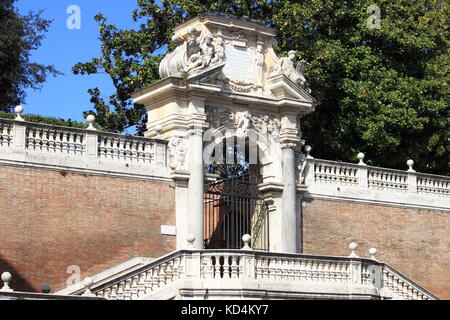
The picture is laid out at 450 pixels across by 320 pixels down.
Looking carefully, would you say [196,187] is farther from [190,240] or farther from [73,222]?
[73,222]

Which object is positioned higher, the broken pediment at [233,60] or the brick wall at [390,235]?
the broken pediment at [233,60]

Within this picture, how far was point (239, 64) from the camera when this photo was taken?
29.6 meters

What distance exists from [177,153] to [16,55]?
15.0m

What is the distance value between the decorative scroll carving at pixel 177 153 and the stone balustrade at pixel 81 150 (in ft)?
0.53

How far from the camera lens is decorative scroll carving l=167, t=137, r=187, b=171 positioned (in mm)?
28109

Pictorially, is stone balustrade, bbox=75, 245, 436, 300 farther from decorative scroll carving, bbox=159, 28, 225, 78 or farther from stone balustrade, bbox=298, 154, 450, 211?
decorative scroll carving, bbox=159, 28, 225, 78

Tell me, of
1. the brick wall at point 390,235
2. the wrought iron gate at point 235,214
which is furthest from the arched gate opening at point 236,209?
the brick wall at point 390,235

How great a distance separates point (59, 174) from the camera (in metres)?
26.1

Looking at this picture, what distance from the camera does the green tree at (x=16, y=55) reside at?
40.3 meters

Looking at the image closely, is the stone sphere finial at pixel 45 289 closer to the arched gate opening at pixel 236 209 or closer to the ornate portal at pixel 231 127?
the ornate portal at pixel 231 127

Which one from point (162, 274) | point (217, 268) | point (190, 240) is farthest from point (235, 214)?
point (162, 274)

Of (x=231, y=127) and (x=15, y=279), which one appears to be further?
(x=231, y=127)

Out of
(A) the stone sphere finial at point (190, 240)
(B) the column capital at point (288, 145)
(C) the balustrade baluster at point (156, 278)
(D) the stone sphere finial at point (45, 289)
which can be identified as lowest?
(D) the stone sphere finial at point (45, 289)
